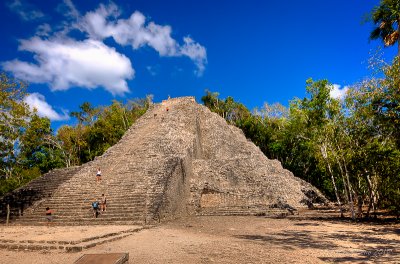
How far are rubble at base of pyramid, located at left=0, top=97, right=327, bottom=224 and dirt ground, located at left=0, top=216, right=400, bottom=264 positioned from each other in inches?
129

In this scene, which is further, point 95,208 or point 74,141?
point 74,141

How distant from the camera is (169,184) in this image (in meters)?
15.2

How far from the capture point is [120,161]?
1948 cm

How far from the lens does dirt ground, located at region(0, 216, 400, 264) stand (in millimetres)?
6723

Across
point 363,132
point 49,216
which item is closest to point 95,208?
point 49,216

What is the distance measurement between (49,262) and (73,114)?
38.3 metres

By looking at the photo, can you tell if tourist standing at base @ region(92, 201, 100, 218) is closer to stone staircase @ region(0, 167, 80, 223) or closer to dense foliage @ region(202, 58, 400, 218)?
stone staircase @ region(0, 167, 80, 223)

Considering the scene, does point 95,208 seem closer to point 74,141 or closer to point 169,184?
point 169,184

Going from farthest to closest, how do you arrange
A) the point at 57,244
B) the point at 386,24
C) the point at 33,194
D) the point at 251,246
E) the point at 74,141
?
the point at 74,141 → the point at 33,194 → the point at 386,24 → the point at 57,244 → the point at 251,246

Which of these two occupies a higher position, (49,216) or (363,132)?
(363,132)

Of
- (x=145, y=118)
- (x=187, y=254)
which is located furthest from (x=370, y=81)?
(x=145, y=118)

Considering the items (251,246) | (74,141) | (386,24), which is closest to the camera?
(251,246)

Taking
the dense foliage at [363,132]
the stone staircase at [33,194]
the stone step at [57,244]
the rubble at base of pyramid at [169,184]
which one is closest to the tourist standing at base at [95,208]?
the rubble at base of pyramid at [169,184]

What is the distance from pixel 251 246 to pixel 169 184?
776cm
